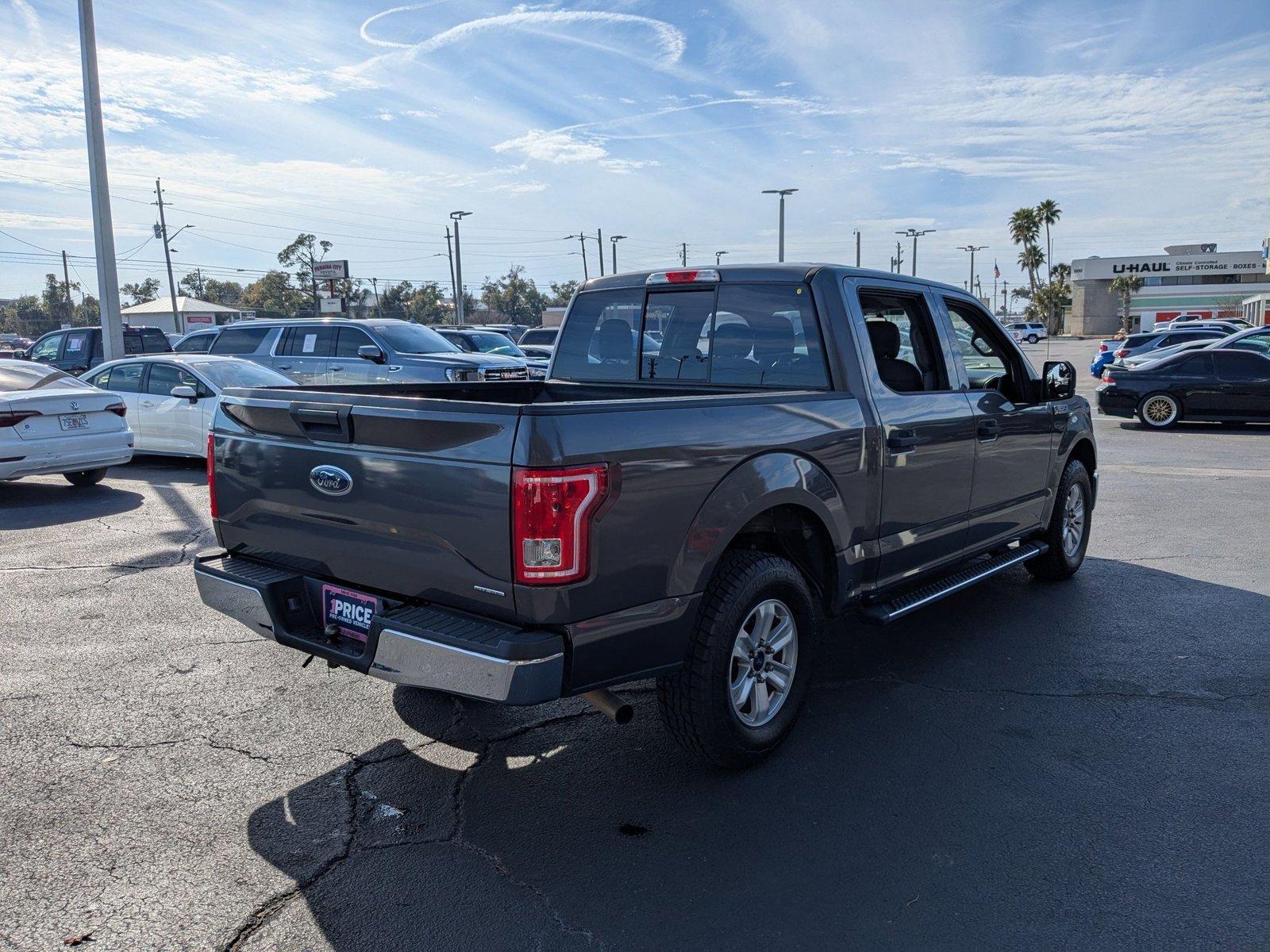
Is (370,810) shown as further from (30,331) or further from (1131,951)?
(30,331)

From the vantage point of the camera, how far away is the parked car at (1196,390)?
15875 mm

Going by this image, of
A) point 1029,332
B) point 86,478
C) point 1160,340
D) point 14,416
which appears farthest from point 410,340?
point 1029,332

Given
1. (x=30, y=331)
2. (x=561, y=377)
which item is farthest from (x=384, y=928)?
(x=30, y=331)

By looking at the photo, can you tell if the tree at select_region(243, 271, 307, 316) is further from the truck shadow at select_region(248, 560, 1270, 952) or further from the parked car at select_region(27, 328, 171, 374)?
the truck shadow at select_region(248, 560, 1270, 952)

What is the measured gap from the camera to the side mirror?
19.5 ft

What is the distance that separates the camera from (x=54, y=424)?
10.1 meters

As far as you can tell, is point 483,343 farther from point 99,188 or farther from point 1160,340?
point 1160,340

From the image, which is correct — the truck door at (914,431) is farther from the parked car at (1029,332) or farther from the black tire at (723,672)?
the parked car at (1029,332)

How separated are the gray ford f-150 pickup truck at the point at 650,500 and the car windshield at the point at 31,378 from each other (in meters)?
7.18

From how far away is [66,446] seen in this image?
10109 millimetres

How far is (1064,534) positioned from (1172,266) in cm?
9904

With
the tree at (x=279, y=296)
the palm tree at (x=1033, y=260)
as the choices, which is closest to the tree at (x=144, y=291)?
the tree at (x=279, y=296)

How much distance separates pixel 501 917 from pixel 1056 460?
479cm

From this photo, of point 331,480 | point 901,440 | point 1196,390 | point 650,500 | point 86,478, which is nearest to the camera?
point 650,500
